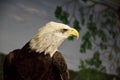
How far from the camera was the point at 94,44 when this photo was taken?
233 cm

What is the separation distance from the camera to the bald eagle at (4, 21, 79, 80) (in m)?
1.29

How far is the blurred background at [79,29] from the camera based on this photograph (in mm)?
1860

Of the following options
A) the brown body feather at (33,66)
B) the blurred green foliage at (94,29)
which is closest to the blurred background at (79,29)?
the blurred green foliage at (94,29)

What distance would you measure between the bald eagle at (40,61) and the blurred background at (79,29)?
18.8 inches

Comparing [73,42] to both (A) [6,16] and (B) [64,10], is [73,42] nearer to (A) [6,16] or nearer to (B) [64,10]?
(B) [64,10]

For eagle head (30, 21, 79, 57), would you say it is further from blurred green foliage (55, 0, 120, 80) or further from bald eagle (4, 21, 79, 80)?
blurred green foliage (55, 0, 120, 80)

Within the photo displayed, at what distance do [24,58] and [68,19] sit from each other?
3.11ft

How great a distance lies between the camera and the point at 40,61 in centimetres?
130

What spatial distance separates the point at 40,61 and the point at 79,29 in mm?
980

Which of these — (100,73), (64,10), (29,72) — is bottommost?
(100,73)

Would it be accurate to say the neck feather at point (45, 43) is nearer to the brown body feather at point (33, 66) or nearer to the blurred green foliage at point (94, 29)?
the brown body feather at point (33, 66)

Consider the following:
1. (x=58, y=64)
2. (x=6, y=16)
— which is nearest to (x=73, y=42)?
(x=6, y=16)

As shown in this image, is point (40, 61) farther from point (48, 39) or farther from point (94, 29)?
point (94, 29)

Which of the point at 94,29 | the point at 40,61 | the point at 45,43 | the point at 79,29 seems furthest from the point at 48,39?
the point at 94,29
